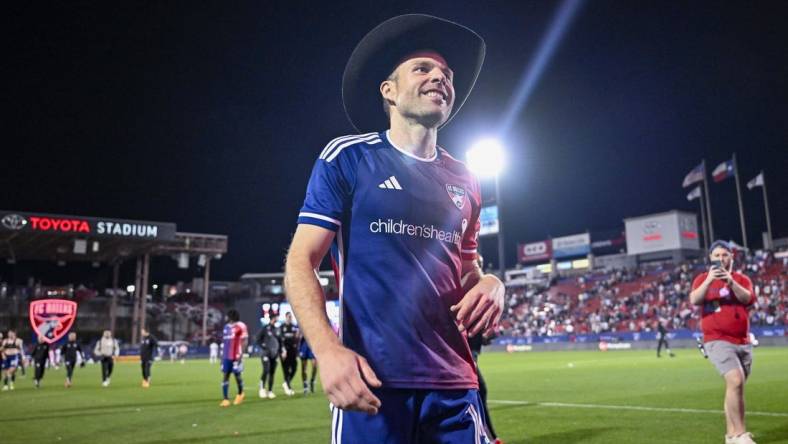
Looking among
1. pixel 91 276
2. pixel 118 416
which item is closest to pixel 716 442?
pixel 118 416

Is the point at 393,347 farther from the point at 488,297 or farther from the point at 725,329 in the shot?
the point at 725,329

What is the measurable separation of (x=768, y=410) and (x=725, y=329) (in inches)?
165

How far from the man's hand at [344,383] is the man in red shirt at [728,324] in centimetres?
696

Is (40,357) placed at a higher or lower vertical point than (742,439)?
higher

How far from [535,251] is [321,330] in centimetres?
9667

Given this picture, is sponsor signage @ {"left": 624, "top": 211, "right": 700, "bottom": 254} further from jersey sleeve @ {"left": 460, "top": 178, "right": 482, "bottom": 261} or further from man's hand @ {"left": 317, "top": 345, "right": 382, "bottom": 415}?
man's hand @ {"left": 317, "top": 345, "right": 382, "bottom": 415}

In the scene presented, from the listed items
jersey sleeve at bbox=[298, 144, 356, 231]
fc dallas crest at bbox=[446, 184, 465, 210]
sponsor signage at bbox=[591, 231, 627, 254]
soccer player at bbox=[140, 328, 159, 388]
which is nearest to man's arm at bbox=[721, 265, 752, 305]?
fc dallas crest at bbox=[446, 184, 465, 210]

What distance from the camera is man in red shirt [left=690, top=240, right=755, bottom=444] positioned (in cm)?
768

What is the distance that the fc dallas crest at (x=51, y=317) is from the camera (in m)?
24.2

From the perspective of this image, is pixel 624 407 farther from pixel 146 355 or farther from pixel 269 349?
pixel 146 355

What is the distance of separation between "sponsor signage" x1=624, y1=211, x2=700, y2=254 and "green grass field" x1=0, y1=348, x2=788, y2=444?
5735 centimetres

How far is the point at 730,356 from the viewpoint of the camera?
7.85 m

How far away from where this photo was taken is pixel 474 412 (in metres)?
2.59

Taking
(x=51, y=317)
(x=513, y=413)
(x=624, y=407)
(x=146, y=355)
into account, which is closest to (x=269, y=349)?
(x=146, y=355)
